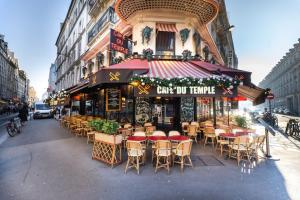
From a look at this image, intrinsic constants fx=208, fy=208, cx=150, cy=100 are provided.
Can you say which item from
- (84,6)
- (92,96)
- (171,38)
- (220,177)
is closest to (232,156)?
(220,177)

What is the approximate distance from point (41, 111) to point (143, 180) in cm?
2777

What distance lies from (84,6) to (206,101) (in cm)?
1858

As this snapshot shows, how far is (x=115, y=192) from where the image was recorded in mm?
4988

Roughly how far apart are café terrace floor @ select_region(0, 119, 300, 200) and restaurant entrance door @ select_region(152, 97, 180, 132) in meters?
4.75

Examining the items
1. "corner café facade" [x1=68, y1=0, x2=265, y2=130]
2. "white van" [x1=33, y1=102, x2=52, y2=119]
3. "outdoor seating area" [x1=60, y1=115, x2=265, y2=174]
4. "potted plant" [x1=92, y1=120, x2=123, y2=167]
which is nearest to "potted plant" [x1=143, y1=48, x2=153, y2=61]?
"corner café facade" [x1=68, y1=0, x2=265, y2=130]

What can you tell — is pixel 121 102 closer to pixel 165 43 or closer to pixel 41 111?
pixel 165 43

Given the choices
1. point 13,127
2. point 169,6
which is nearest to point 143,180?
point 169,6

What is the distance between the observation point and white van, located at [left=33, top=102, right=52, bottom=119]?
28.9 m

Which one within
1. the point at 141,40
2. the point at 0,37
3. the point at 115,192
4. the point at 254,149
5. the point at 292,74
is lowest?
Answer: the point at 115,192

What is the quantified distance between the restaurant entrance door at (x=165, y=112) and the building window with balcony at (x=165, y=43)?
2836 millimetres

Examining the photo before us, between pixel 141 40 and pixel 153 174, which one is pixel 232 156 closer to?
pixel 153 174

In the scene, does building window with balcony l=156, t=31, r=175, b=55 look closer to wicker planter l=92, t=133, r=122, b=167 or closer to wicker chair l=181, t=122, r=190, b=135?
wicker chair l=181, t=122, r=190, b=135

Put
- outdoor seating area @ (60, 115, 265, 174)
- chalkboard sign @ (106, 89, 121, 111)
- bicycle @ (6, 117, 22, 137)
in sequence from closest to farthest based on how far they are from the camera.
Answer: outdoor seating area @ (60, 115, 265, 174), chalkboard sign @ (106, 89, 121, 111), bicycle @ (6, 117, 22, 137)

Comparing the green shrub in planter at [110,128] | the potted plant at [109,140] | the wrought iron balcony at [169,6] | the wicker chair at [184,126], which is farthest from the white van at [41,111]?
the green shrub in planter at [110,128]
